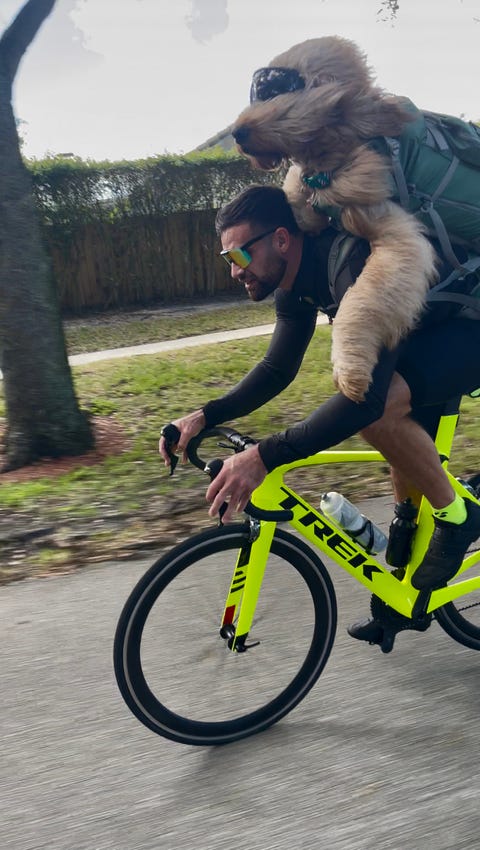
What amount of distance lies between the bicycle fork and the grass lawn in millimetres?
1528

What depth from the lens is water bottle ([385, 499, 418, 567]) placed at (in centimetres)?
284

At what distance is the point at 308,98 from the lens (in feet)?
7.68

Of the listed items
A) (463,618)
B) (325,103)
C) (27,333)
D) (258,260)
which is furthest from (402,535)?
(27,333)

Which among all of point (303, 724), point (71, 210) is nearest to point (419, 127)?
point (303, 724)

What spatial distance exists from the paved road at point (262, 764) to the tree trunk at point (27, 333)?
2.58 m

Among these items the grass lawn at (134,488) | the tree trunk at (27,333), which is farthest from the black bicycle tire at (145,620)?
the tree trunk at (27,333)

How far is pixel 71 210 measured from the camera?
1461 centimetres

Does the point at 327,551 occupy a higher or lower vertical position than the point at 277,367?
lower

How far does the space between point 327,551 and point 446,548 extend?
0.39 metres

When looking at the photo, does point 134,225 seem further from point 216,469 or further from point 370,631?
point 216,469

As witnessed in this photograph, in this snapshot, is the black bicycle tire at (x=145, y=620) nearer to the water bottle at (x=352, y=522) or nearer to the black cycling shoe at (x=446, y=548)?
the water bottle at (x=352, y=522)

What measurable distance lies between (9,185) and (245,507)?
4.01 m

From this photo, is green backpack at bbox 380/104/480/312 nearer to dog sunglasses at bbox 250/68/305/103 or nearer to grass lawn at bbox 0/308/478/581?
dog sunglasses at bbox 250/68/305/103

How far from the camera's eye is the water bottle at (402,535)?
112 inches
